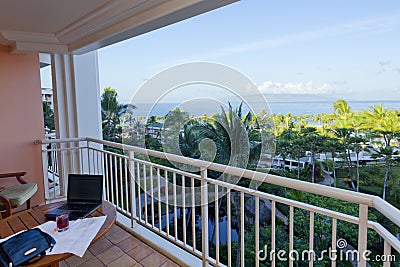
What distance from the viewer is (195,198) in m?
2.74

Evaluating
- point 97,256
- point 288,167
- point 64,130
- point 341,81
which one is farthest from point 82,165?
point 341,81

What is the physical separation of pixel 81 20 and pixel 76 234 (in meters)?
2.36

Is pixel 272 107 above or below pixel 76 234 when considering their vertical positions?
above

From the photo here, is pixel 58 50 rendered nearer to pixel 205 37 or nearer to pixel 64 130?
pixel 64 130

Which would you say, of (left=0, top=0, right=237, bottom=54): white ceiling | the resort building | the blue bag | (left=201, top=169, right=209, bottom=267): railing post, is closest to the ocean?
the resort building

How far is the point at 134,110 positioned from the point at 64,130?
164 cm

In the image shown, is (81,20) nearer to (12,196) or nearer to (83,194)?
(83,194)

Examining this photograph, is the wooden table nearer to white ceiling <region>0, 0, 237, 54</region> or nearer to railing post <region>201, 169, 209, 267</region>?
railing post <region>201, 169, 209, 267</region>

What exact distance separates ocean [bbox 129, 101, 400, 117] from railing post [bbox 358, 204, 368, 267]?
169 centimetres

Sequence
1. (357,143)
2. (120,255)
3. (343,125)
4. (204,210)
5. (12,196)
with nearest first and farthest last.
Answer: (204,210) < (120,255) < (12,196) < (357,143) < (343,125)

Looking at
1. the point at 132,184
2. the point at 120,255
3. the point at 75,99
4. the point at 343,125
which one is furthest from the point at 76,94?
the point at 343,125

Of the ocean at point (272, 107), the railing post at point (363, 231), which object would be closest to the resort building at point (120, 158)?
the railing post at point (363, 231)

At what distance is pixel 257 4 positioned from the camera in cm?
668

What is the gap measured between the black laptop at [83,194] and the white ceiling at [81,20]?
5.09 feet
